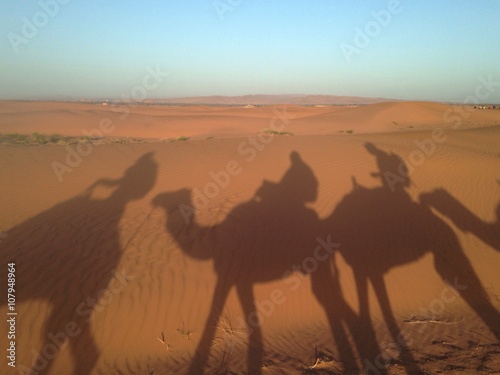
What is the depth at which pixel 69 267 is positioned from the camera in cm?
529

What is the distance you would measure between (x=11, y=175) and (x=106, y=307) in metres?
7.17

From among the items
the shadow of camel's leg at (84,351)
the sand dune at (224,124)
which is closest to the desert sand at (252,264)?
the shadow of camel's leg at (84,351)

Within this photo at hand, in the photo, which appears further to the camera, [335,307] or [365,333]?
[335,307]

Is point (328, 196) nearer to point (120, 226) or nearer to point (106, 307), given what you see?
point (120, 226)

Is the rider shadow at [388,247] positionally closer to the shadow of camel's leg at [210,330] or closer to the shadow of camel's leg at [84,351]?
the shadow of camel's leg at [210,330]

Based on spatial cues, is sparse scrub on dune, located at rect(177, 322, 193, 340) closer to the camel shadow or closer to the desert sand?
the desert sand

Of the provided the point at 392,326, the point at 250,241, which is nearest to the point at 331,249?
the point at 250,241

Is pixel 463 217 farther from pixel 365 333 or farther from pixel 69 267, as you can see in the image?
pixel 69 267

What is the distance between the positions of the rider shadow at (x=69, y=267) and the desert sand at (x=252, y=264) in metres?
0.02

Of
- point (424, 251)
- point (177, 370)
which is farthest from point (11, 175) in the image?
point (424, 251)

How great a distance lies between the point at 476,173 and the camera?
10297mm

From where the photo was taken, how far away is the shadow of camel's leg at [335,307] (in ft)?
13.4

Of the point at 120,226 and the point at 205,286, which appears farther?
the point at 120,226

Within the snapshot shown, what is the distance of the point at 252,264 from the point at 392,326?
2.49 metres
